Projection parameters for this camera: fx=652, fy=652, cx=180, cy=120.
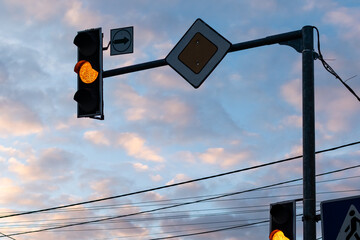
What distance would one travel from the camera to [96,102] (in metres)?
6.76

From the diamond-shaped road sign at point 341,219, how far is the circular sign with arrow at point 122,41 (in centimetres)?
252

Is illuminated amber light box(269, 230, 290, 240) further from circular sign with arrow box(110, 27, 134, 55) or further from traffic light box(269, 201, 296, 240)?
circular sign with arrow box(110, 27, 134, 55)

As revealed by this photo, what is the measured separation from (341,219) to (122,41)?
2.83m

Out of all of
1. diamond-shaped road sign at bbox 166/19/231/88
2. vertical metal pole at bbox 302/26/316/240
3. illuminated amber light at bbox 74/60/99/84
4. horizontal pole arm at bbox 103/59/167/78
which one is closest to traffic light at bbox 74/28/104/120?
illuminated amber light at bbox 74/60/99/84

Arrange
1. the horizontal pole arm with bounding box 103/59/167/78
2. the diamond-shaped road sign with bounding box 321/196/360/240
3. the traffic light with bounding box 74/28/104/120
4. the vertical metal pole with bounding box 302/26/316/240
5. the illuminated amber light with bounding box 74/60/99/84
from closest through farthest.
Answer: the diamond-shaped road sign with bounding box 321/196/360/240, the vertical metal pole with bounding box 302/26/316/240, the traffic light with bounding box 74/28/104/120, the illuminated amber light with bounding box 74/60/99/84, the horizontal pole arm with bounding box 103/59/167/78

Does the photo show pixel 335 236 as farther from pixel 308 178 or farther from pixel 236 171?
pixel 236 171

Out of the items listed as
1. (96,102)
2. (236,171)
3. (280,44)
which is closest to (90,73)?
(96,102)

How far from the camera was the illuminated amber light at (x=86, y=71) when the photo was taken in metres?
6.88

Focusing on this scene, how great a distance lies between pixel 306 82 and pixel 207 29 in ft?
3.84

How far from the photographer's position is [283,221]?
7520 millimetres

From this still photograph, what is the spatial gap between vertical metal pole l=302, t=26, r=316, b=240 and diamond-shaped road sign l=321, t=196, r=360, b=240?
33 centimetres

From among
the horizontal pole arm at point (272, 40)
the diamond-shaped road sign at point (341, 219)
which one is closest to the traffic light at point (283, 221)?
the diamond-shaped road sign at point (341, 219)

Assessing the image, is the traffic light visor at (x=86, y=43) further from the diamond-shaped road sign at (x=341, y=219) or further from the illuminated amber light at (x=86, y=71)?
the diamond-shaped road sign at (x=341, y=219)

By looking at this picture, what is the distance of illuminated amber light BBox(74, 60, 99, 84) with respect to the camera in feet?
22.6
